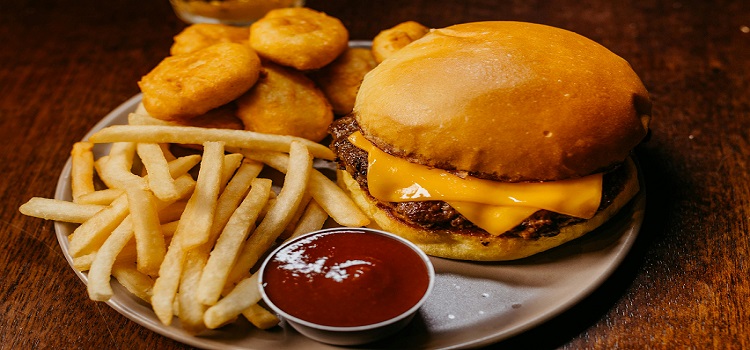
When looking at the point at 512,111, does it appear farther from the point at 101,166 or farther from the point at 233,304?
the point at 101,166

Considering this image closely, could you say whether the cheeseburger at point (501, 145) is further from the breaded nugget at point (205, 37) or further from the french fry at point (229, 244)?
the breaded nugget at point (205, 37)

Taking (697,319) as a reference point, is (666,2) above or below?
below

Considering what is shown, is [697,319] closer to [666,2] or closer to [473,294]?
[473,294]

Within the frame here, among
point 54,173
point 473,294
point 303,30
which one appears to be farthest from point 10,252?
point 473,294

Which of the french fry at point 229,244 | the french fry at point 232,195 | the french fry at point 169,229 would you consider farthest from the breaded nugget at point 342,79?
the french fry at point 169,229

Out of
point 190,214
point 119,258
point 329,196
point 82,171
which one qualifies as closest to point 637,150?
point 329,196

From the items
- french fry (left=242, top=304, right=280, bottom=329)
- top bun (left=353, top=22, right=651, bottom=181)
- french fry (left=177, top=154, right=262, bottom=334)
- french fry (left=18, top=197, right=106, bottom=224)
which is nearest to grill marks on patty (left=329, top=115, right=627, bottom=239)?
top bun (left=353, top=22, right=651, bottom=181)
